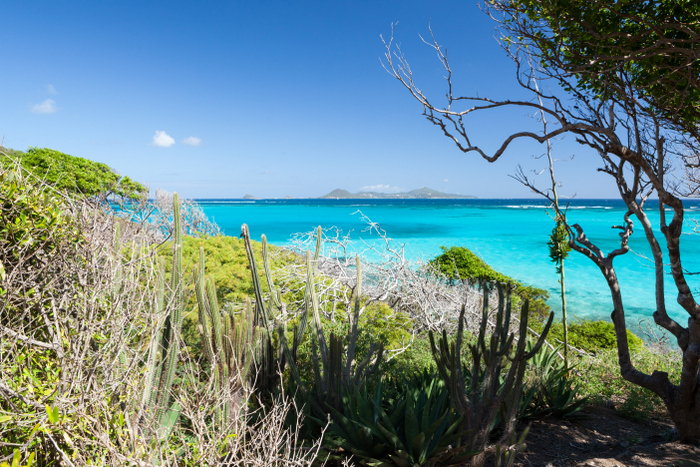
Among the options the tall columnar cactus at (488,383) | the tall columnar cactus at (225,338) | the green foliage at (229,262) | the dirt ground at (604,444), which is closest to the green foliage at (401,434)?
the tall columnar cactus at (488,383)

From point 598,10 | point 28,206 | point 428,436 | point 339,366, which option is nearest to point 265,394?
point 339,366

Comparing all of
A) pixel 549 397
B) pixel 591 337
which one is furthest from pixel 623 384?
pixel 591 337

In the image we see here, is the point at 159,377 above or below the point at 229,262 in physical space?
below

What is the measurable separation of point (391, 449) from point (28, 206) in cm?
316

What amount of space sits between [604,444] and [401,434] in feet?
7.40

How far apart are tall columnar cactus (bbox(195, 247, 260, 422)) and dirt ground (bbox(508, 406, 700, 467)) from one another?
256 centimetres

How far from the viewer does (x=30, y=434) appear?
196 centimetres

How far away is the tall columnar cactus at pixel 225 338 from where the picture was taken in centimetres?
322

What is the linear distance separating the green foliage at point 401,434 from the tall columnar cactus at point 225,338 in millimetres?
980

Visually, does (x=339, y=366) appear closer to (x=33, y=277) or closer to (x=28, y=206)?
(x=33, y=277)

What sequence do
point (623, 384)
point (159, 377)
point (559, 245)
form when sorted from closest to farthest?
point (159, 377) < point (623, 384) < point (559, 245)

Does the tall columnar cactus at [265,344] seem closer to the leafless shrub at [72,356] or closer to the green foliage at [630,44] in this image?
the leafless shrub at [72,356]

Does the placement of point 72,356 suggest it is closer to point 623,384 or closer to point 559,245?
point 559,245

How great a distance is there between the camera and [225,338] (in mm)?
3588
